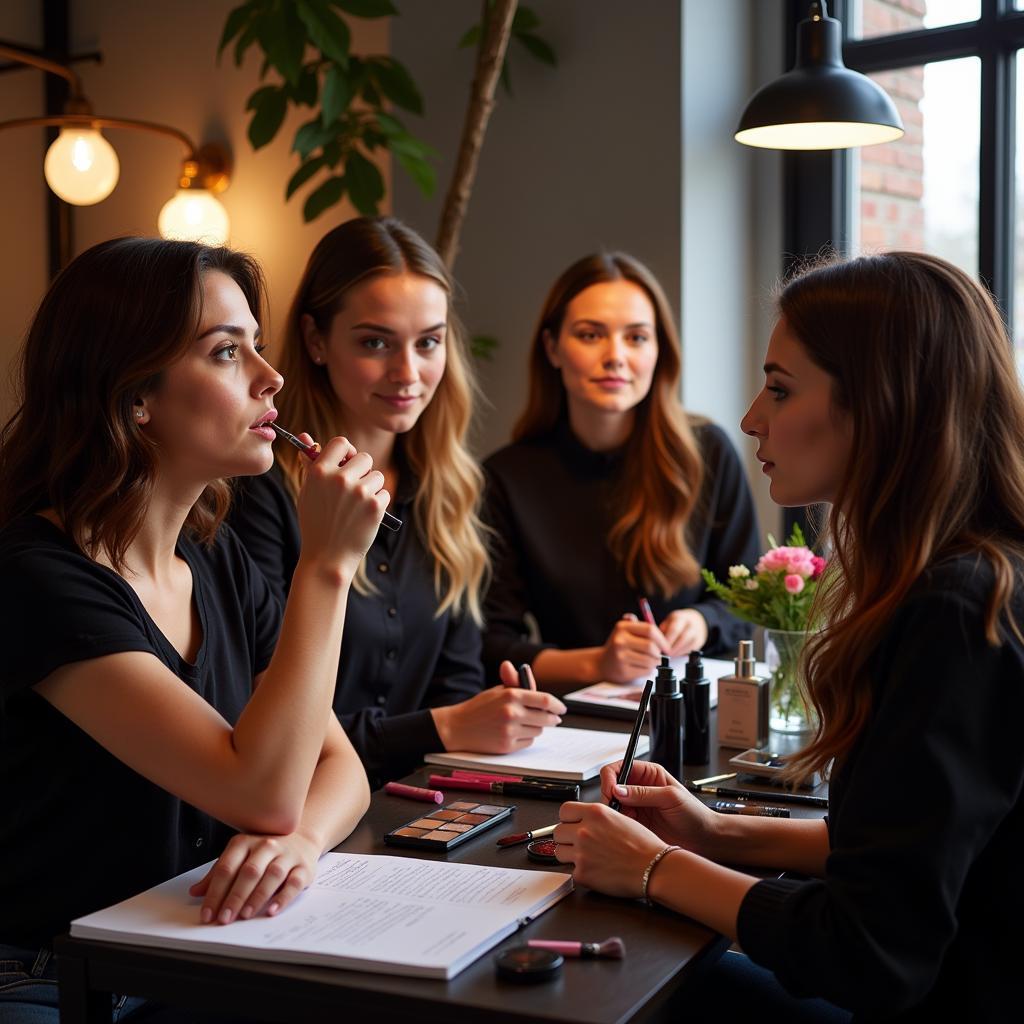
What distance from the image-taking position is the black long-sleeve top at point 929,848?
3.48 feet

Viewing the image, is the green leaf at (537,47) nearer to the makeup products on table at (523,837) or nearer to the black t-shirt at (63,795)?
the black t-shirt at (63,795)

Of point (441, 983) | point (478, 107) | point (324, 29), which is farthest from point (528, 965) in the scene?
point (324, 29)

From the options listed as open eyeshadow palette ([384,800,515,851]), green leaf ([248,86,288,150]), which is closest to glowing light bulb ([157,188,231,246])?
green leaf ([248,86,288,150])

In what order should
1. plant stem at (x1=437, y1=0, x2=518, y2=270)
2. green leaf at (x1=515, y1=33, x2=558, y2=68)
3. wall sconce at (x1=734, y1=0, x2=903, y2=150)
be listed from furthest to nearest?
green leaf at (x1=515, y1=33, x2=558, y2=68)
plant stem at (x1=437, y1=0, x2=518, y2=270)
wall sconce at (x1=734, y1=0, x2=903, y2=150)

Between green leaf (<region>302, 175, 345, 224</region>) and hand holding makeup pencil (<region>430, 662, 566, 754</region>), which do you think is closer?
hand holding makeup pencil (<region>430, 662, 566, 754</region>)

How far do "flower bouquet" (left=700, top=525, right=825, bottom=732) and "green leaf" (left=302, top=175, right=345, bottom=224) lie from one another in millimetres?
1772

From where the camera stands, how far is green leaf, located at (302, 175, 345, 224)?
3.29 metres

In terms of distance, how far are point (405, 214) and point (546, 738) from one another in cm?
230

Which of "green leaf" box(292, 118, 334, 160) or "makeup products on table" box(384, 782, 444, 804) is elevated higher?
"green leaf" box(292, 118, 334, 160)

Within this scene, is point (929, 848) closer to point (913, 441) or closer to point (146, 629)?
point (913, 441)

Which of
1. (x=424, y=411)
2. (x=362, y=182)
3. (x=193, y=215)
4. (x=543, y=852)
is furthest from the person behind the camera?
(x=193, y=215)

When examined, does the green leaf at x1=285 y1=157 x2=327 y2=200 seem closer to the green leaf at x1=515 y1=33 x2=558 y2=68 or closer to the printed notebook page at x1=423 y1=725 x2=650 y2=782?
the green leaf at x1=515 y1=33 x2=558 y2=68

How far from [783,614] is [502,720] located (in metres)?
0.46

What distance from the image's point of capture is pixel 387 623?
2.29 m
